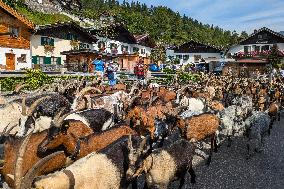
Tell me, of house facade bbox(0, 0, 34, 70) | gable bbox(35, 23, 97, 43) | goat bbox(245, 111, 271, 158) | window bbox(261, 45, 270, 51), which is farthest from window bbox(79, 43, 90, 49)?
goat bbox(245, 111, 271, 158)

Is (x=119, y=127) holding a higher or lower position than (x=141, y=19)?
lower

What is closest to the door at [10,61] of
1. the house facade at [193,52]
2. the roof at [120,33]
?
the roof at [120,33]

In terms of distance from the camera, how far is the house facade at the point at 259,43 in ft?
221

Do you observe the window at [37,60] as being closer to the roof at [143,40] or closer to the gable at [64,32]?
the gable at [64,32]

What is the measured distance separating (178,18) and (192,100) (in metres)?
148

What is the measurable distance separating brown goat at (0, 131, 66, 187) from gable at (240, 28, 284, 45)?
209 ft

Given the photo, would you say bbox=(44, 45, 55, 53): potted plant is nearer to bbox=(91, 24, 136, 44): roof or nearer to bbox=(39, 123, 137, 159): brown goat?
bbox=(91, 24, 136, 44): roof

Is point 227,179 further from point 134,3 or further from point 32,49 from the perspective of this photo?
point 134,3

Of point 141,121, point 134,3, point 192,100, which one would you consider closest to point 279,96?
point 192,100

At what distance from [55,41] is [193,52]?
32227 millimetres

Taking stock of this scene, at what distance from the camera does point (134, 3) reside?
645 feet

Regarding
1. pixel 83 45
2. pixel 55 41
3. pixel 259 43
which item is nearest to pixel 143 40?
pixel 83 45

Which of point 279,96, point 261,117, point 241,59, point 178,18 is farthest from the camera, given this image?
point 178,18

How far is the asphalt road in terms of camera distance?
11.4 meters
